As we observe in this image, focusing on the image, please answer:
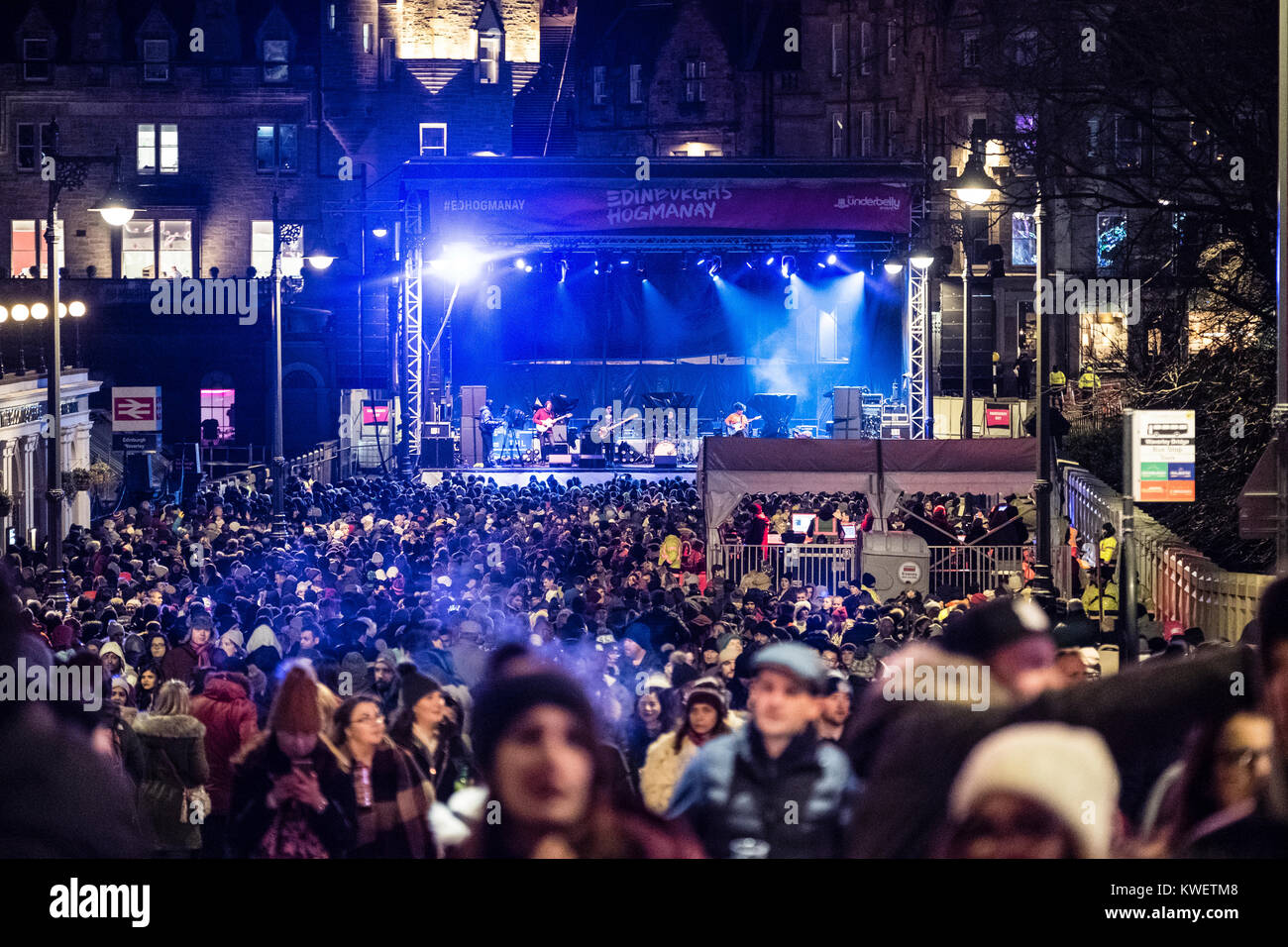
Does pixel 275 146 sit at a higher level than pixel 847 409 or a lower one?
higher

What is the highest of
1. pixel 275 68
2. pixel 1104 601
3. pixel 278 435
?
pixel 275 68

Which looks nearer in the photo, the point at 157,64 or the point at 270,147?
the point at 270,147

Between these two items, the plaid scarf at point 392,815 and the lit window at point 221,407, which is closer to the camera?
the plaid scarf at point 392,815

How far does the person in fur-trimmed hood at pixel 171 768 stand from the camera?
8992 millimetres

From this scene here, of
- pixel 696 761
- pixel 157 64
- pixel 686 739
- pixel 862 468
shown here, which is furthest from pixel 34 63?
pixel 696 761

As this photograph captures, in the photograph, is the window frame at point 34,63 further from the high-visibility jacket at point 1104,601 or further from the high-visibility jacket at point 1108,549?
the high-visibility jacket at point 1104,601

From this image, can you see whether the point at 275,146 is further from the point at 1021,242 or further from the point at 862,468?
the point at 862,468

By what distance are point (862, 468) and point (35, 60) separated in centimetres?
4238

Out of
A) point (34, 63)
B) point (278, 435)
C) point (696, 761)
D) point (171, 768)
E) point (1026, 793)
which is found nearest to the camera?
point (1026, 793)

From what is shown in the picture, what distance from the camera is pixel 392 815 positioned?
26.6ft

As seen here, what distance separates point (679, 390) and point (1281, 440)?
141ft

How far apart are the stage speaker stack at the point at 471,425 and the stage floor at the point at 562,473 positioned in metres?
2.17

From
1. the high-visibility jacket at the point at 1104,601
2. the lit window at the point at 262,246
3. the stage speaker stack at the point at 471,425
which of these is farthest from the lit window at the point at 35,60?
the high-visibility jacket at the point at 1104,601
